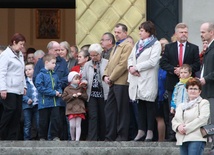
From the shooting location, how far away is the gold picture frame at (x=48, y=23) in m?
30.0

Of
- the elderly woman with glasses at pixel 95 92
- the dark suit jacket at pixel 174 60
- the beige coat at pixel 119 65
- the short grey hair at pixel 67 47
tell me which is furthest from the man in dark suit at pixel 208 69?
the short grey hair at pixel 67 47

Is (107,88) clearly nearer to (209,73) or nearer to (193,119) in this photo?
(209,73)

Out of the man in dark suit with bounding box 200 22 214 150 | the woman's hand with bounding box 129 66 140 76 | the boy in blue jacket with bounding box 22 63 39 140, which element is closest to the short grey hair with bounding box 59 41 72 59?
the boy in blue jacket with bounding box 22 63 39 140

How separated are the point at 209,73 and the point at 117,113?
208 cm

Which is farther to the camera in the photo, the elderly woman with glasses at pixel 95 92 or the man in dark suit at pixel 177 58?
the elderly woman with glasses at pixel 95 92

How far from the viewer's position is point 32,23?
99.0ft

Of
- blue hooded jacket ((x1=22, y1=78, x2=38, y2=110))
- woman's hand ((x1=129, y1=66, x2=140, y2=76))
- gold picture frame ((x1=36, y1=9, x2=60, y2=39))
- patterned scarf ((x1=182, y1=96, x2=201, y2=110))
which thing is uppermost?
gold picture frame ((x1=36, y1=9, x2=60, y2=39))

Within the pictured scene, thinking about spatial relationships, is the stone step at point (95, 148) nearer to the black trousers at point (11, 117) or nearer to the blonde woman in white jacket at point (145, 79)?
the blonde woman in white jacket at point (145, 79)

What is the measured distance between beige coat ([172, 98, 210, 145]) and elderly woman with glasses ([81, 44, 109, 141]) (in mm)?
3079

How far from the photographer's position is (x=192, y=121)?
56.9 feet

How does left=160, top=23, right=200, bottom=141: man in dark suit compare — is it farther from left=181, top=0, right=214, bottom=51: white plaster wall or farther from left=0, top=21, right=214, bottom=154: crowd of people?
left=181, top=0, right=214, bottom=51: white plaster wall

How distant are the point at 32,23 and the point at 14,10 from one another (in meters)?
0.56

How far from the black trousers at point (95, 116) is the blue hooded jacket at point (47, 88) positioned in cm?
58

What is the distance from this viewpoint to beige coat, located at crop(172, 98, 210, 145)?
17.3 meters
